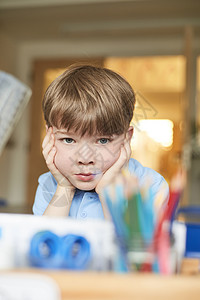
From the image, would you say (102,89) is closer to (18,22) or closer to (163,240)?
(163,240)

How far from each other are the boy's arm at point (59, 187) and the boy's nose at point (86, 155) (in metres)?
0.04

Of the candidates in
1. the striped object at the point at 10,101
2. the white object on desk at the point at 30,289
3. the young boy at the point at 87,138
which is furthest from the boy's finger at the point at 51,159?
the white object on desk at the point at 30,289

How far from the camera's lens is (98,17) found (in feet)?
11.4

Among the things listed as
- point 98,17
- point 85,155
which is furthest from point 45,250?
point 98,17

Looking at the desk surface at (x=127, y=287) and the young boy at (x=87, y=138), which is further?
the young boy at (x=87, y=138)

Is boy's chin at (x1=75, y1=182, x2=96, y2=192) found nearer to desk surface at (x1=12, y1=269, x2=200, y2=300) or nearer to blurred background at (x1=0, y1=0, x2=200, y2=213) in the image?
desk surface at (x1=12, y1=269, x2=200, y2=300)

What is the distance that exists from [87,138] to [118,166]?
54mm

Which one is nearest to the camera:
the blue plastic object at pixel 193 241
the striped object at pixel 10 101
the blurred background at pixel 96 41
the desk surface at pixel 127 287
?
the desk surface at pixel 127 287

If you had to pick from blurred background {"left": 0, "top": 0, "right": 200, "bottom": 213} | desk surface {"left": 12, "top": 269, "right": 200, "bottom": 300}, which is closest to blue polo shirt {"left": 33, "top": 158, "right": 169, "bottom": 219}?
desk surface {"left": 12, "top": 269, "right": 200, "bottom": 300}

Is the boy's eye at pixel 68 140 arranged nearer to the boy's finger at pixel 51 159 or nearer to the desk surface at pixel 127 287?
the boy's finger at pixel 51 159

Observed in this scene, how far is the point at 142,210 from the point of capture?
0.32m

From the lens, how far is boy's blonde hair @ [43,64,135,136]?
1.64ft

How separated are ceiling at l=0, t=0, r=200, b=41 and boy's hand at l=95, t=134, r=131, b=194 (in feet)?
9.54

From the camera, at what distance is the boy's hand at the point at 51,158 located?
21.6 inches
